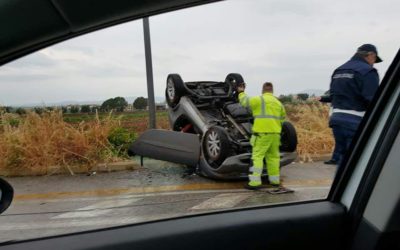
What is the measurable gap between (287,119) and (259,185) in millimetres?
1028

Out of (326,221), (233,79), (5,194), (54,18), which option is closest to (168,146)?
(233,79)

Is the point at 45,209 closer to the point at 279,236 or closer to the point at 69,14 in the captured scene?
the point at 279,236

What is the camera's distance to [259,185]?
17.1ft

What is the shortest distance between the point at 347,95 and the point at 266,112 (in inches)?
47.5

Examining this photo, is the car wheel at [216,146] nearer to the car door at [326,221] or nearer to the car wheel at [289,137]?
the car wheel at [289,137]

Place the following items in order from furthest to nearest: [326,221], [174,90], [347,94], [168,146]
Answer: [174,90] → [168,146] → [347,94] → [326,221]

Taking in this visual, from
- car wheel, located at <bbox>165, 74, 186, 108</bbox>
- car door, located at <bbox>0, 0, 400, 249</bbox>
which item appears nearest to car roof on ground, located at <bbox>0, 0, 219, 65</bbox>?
car door, located at <bbox>0, 0, 400, 249</bbox>

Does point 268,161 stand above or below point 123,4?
below

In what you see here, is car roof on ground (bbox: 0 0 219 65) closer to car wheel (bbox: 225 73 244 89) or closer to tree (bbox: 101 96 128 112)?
tree (bbox: 101 96 128 112)

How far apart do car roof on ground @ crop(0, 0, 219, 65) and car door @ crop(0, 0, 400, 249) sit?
803 mm

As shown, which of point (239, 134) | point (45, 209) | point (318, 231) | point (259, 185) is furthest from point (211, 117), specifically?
point (318, 231)

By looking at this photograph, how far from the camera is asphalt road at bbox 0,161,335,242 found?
3.71 metres

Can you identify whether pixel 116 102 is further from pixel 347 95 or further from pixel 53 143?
pixel 53 143

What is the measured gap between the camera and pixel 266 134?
5359 mm
